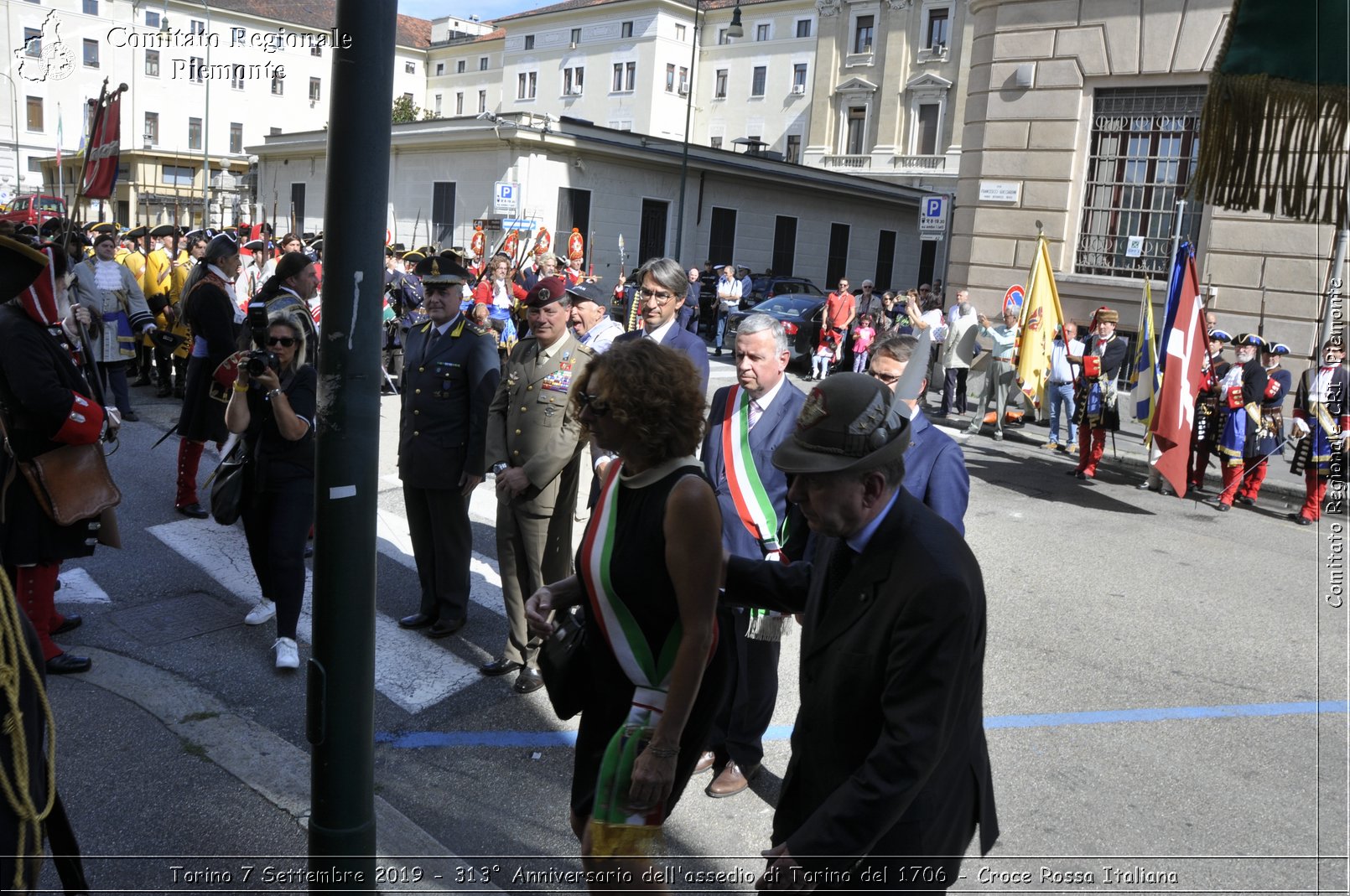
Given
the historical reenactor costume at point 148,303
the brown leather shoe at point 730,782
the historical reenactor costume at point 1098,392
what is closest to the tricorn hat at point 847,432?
the brown leather shoe at point 730,782

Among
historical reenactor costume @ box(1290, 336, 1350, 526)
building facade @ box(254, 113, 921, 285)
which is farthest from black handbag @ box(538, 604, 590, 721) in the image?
building facade @ box(254, 113, 921, 285)

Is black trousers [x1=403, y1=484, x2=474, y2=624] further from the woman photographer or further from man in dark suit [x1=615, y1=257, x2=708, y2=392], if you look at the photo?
man in dark suit [x1=615, y1=257, x2=708, y2=392]

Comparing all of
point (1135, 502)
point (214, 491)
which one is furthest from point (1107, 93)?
point (214, 491)

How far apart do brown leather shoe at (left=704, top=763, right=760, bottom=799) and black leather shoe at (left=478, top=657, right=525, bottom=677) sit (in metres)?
1.36

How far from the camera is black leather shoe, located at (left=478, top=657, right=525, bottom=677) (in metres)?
5.36

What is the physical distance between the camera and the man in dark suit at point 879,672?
2166mm

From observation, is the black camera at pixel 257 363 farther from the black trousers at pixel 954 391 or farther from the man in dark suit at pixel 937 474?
the black trousers at pixel 954 391

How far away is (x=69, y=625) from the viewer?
216 inches

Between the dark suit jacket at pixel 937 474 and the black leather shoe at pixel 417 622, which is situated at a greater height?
the dark suit jacket at pixel 937 474

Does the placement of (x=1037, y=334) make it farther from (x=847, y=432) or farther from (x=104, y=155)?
(x=847, y=432)

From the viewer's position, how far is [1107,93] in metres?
16.5

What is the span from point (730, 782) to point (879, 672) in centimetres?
232

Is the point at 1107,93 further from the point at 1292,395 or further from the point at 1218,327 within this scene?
the point at 1292,395

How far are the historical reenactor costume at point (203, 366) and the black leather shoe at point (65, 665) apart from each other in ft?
9.65
